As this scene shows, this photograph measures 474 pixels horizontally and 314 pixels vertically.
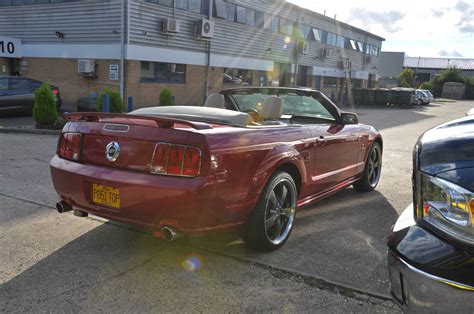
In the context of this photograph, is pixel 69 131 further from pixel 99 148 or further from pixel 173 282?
pixel 173 282

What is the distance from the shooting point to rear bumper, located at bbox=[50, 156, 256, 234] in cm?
300

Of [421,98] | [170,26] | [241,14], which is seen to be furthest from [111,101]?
[421,98]

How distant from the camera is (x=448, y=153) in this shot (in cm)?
200

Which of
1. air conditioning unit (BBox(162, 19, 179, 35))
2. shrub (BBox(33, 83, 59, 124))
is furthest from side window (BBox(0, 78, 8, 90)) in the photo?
air conditioning unit (BBox(162, 19, 179, 35))

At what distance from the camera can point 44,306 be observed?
9.12 ft

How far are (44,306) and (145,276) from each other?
717 millimetres

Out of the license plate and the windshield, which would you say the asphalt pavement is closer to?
the license plate

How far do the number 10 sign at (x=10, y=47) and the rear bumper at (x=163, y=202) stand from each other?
61.4 ft

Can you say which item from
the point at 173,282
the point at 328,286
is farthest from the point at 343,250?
the point at 173,282

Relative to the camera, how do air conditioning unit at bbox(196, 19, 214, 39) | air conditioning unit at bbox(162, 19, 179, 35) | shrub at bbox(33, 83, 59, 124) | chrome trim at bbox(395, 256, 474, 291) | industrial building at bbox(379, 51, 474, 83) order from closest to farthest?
chrome trim at bbox(395, 256, 474, 291)
shrub at bbox(33, 83, 59, 124)
air conditioning unit at bbox(162, 19, 179, 35)
air conditioning unit at bbox(196, 19, 214, 39)
industrial building at bbox(379, 51, 474, 83)

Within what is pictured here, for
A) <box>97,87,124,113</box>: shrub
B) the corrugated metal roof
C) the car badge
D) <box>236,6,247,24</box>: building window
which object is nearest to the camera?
the car badge

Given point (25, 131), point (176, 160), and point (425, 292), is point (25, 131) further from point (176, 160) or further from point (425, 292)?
point (425, 292)

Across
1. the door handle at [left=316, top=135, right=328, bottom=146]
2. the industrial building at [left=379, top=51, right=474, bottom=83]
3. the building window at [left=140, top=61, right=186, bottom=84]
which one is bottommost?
the door handle at [left=316, top=135, right=328, bottom=146]

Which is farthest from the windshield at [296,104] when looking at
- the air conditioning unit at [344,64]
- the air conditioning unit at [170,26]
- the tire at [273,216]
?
the air conditioning unit at [344,64]
